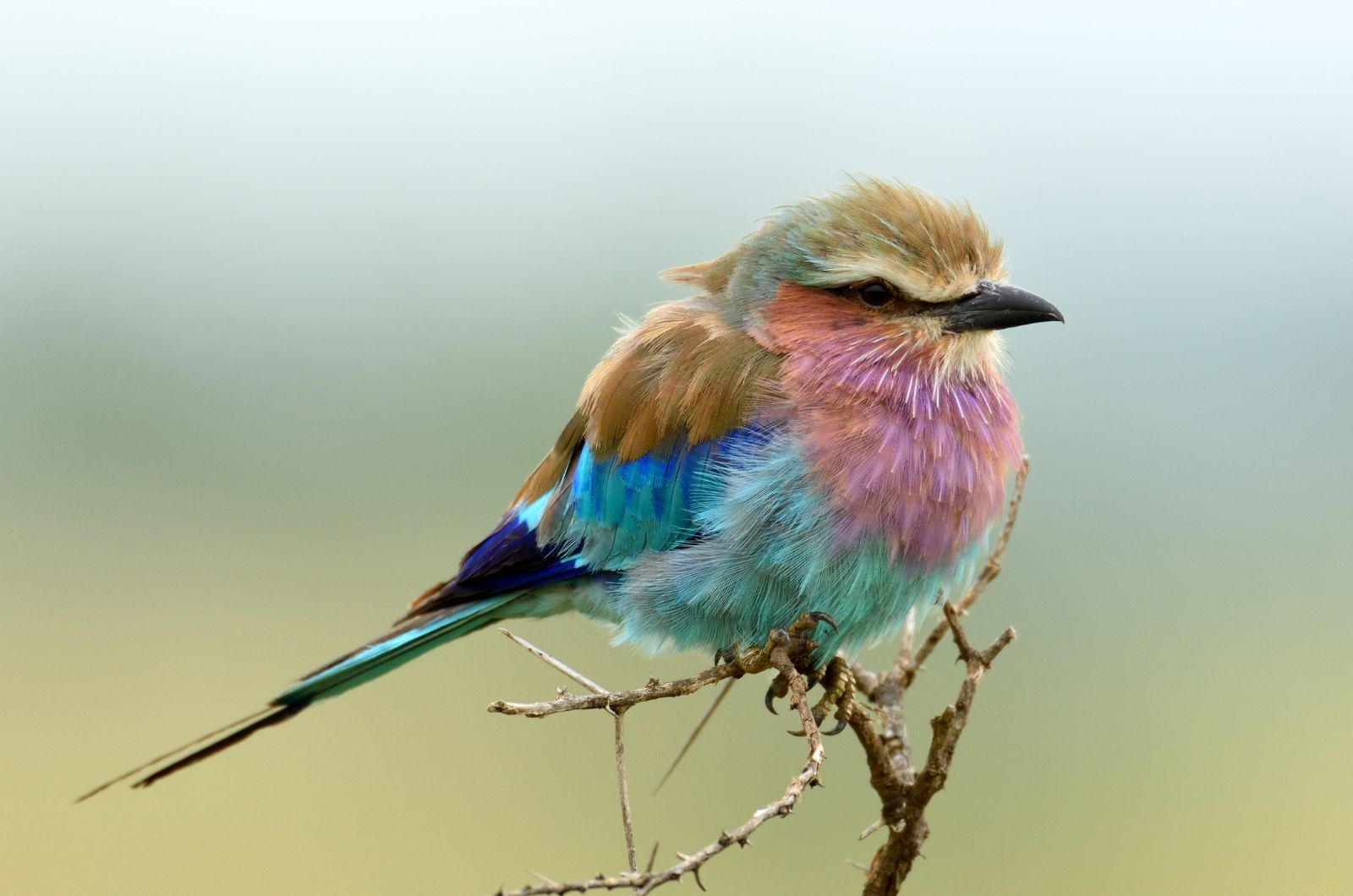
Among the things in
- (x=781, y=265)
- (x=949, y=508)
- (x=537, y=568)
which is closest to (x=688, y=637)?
(x=537, y=568)

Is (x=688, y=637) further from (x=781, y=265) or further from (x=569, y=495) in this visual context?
(x=781, y=265)

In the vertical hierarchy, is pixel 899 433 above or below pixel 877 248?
below

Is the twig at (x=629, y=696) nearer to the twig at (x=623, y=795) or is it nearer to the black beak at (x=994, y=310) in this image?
the twig at (x=623, y=795)

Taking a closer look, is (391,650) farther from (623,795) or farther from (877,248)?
(877,248)

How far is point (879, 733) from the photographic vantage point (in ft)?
8.57

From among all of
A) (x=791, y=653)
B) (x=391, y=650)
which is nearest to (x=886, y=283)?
(x=791, y=653)

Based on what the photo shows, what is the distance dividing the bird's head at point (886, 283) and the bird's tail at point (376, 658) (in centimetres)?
101

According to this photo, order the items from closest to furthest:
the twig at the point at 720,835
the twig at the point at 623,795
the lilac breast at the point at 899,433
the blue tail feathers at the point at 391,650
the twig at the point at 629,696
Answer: the twig at the point at 720,835, the twig at the point at 623,795, the twig at the point at 629,696, the lilac breast at the point at 899,433, the blue tail feathers at the point at 391,650

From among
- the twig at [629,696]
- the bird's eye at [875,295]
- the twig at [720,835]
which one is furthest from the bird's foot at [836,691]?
the bird's eye at [875,295]

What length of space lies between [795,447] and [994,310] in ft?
1.91

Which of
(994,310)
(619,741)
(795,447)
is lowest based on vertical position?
(619,741)

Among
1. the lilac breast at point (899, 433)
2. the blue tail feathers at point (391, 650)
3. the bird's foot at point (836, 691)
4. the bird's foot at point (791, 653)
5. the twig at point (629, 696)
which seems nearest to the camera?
the twig at point (629, 696)

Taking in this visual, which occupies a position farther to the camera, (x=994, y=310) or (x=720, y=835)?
(x=994, y=310)

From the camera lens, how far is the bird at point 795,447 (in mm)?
2967
